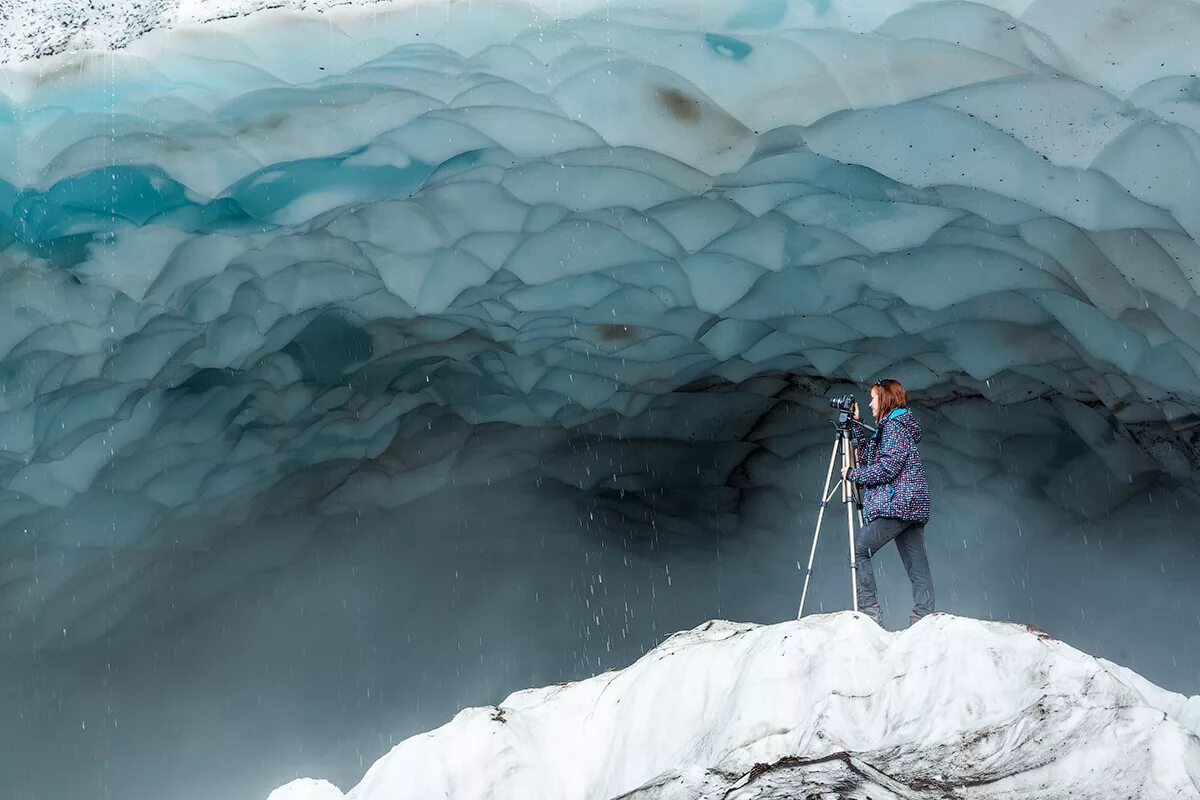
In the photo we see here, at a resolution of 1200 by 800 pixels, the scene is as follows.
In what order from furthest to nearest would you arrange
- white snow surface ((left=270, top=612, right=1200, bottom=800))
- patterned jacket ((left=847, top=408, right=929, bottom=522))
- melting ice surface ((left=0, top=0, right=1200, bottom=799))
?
1. melting ice surface ((left=0, top=0, right=1200, bottom=799))
2. patterned jacket ((left=847, top=408, right=929, bottom=522))
3. white snow surface ((left=270, top=612, right=1200, bottom=800))

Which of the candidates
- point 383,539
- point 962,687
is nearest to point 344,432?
point 383,539

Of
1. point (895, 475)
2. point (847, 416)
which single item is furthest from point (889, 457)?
point (847, 416)

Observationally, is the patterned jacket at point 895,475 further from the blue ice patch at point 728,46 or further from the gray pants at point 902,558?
the blue ice patch at point 728,46

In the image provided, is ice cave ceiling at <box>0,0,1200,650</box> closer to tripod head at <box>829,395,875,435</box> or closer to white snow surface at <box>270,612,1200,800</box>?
tripod head at <box>829,395,875,435</box>

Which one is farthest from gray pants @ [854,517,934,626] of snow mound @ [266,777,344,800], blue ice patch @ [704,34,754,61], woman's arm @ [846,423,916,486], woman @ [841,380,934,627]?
snow mound @ [266,777,344,800]

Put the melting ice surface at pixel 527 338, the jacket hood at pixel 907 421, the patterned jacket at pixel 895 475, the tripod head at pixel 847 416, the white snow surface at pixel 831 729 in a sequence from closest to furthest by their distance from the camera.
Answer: the white snow surface at pixel 831 729, the patterned jacket at pixel 895 475, the jacket hood at pixel 907 421, the tripod head at pixel 847 416, the melting ice surface at pixel 527 338

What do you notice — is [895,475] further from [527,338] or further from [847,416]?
[527,338]

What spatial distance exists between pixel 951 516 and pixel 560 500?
293 cm

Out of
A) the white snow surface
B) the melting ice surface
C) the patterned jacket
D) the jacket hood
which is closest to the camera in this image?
the white snow surface

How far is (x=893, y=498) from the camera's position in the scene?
473 centimetres

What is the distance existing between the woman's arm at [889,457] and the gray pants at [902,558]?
6.8 inches

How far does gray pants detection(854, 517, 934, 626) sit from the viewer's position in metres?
4.77

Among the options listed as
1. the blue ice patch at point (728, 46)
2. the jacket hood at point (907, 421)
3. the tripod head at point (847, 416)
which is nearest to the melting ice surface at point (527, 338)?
the blue ice patch at point (728, 46)

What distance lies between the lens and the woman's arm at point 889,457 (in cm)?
475
